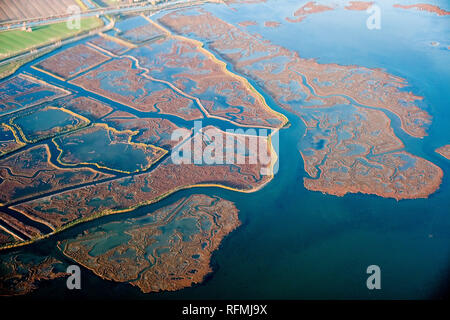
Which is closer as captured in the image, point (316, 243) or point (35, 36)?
point (316, 243)

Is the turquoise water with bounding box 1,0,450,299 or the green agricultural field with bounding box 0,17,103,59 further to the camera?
the green agricultural field with bounding box 0,17,103,59

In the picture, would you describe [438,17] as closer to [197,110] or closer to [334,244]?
[197,110]

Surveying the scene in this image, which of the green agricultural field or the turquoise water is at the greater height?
the green agricultural field

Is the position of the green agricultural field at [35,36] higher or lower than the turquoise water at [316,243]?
higher

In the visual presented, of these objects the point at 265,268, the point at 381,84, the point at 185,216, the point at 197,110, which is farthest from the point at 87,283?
the point at 381,84

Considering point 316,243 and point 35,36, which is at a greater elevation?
point 35,36

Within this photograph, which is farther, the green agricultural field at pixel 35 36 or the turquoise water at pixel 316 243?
the green agricultural field at pixel 35 36
